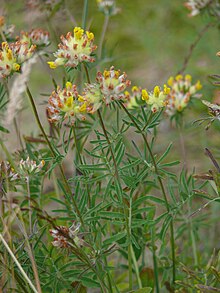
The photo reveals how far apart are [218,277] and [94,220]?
1.06 ft

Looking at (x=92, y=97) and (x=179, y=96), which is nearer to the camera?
(x=92, y=97)

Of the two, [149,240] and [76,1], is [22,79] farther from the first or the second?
[76,1]

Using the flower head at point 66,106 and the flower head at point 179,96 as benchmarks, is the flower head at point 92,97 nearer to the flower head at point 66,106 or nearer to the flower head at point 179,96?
the flower head at point 66,106

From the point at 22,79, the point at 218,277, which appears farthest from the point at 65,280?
the point at 22,79

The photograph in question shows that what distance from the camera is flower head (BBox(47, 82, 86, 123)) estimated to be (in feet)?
4.51

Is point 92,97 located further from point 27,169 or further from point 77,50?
point 27,169

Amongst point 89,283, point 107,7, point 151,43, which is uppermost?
point 107,7

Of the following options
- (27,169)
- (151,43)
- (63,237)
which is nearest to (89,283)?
(63,237)

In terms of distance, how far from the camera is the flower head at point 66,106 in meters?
1.38

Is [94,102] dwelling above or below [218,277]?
above

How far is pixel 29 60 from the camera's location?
4.66ft

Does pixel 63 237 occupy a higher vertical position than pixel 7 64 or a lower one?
lower

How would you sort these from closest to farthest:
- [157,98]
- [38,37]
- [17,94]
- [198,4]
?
[17,94] < [157,98] < [38,37] < [198,4]

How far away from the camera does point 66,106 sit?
4.53 feet
